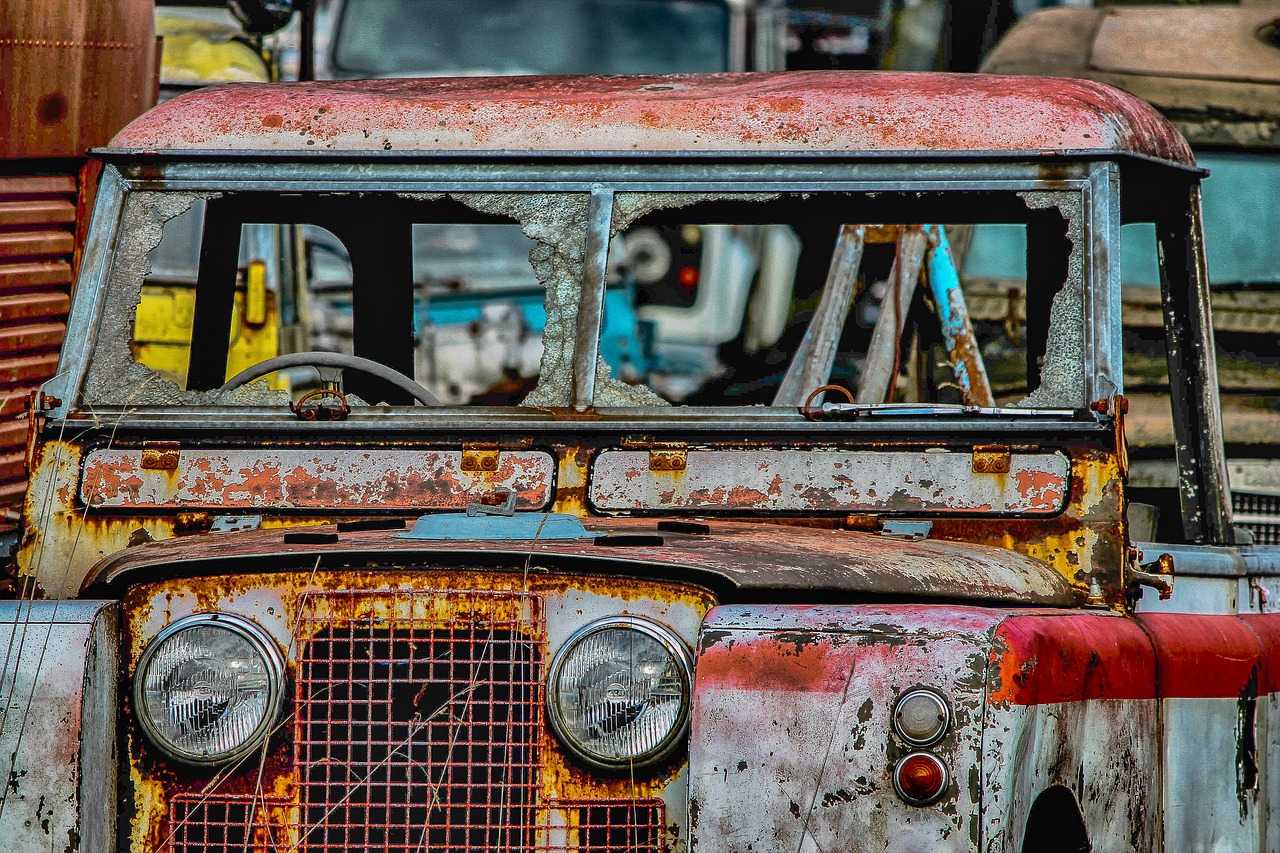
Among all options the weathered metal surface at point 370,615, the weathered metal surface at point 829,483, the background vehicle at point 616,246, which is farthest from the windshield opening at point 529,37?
the weathered metal surface at point 370,615

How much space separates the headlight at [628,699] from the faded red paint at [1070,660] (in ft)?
1.72

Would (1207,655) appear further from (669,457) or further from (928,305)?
(928,305)

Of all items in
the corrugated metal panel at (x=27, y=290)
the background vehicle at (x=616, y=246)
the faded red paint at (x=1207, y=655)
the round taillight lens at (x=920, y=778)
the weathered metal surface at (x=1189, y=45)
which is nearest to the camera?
the round taillight lens at (x=920, y=778)

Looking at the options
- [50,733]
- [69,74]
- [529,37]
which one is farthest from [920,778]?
[529,37]

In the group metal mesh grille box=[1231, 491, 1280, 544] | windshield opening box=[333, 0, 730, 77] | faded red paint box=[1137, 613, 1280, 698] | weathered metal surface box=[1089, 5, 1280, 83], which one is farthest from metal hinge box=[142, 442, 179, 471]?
windshield opening box=[333, 0, 730, 77]

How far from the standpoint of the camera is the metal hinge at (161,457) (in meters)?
3.67

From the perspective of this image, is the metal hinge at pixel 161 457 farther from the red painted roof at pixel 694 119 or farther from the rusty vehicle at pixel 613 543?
the red painted roof at pixel 694 119

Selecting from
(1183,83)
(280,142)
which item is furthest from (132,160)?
(1183,83)

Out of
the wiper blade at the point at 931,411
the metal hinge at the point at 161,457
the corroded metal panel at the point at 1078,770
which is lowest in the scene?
the corroded metal panel at the point at 1078,770

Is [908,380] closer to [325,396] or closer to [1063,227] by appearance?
[1063,227]

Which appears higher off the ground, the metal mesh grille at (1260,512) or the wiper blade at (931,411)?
the metal mesh grille at (1260,512)

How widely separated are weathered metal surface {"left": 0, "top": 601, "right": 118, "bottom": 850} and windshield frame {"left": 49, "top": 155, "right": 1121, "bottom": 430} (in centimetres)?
90

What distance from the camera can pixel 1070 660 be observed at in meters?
2.94

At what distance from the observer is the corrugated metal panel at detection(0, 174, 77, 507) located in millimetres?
6008
